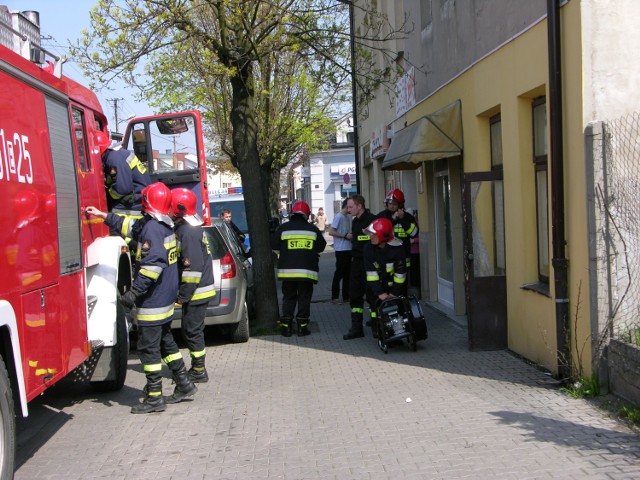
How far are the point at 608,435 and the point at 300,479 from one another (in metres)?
2.20

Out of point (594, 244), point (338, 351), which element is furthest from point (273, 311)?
point (594, 244)

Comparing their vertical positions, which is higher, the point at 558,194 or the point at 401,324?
the point at 558,194

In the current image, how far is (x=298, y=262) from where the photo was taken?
10656 millimetres

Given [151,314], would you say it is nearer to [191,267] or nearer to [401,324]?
[191,267]

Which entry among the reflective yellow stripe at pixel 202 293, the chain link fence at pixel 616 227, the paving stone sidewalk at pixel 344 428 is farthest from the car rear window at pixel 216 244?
the chain link fence at pixel 616 227

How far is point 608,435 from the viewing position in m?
5.43

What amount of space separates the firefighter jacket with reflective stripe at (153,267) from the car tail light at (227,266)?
112 inches

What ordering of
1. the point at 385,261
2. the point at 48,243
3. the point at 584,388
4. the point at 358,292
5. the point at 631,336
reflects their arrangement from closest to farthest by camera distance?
the point at 48,243 < the point at 631,336 < the point at 584,388 < the point at 385,261 < the point at 358,292

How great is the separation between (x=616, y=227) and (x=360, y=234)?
201 inches

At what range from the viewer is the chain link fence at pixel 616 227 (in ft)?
20.6

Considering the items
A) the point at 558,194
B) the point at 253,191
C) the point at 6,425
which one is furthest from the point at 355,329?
the point at 6,425

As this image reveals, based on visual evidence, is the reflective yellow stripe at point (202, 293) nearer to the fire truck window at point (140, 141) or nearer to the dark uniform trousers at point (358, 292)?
the dark uniform trousers at point (358, 292)

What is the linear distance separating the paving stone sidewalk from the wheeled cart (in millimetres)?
280

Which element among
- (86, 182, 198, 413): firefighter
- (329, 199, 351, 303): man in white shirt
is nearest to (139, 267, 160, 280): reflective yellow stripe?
(86, 182, 198, 413): firefighter
